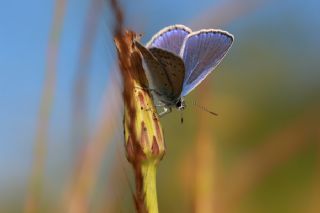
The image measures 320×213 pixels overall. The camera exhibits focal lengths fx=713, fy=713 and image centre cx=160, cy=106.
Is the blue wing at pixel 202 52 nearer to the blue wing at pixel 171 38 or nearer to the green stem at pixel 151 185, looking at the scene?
the blue wing at pixel 171 38

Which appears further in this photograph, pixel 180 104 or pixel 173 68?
pixel 180 104

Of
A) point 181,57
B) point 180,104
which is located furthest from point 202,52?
point 180,104

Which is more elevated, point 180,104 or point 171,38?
point 171,38

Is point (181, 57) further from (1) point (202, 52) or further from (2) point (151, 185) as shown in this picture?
(2) point (151, 185)

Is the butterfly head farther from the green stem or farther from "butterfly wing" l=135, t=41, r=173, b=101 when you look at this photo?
the green stem

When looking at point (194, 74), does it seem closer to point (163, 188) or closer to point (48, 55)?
point (48, 55)

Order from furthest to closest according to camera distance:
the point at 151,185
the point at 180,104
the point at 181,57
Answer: the point at 180,104, the point at 181,57, the point at 151,185
